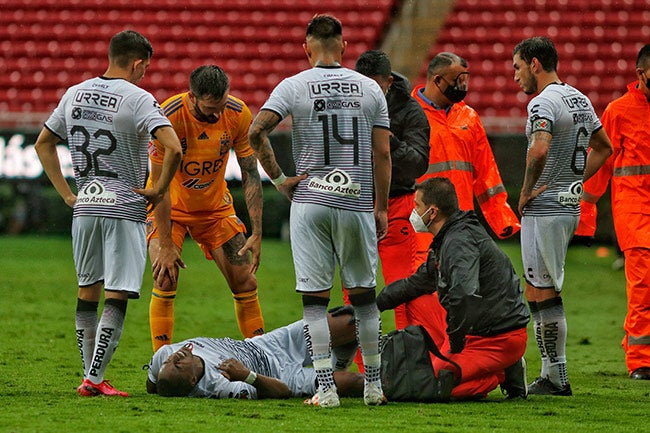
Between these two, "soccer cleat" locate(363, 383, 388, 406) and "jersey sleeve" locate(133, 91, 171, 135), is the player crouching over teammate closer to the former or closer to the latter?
"jersey sleeve" locate(133, 91, 171, 135)

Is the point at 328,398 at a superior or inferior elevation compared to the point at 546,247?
inferior

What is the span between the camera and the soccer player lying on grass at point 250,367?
6270mm

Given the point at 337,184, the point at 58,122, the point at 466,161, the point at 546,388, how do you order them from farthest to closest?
1. the point at 466,161
2. the point at 546,388
3. the point at 58,122
4. the point at 337,184

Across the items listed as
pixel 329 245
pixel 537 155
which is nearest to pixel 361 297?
pixel 329 245

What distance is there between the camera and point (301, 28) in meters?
21.4

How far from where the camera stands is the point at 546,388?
683cm

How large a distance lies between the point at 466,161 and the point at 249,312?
6.12ft

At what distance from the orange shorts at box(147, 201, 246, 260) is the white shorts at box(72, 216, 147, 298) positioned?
123 cm

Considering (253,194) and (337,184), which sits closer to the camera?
(337,184)

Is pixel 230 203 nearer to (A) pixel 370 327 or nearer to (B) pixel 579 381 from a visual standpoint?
(A) pixel 370 327

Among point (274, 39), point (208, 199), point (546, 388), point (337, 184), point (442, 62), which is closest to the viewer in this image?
point (337, 184)

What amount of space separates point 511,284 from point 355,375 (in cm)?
104

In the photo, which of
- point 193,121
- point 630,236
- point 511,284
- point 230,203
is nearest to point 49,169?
point 193,121

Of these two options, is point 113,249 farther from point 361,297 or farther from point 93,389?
point 361,297
